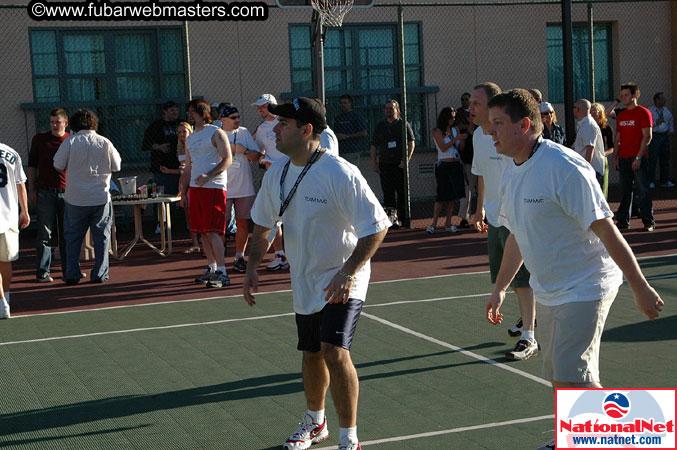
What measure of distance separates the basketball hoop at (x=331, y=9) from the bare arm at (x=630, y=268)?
9.84 metres

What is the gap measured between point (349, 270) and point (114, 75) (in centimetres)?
1384

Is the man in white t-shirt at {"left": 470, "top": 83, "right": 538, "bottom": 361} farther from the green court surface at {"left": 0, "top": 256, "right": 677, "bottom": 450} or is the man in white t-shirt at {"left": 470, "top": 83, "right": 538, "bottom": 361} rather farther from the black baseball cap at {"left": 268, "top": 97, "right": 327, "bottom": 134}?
the black baseball cap at {"left": 268, "top": 97, "right": 327, "bottom": 134}

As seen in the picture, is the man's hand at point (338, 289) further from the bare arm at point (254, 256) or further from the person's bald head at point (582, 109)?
the person's bald head at point (582, 109)

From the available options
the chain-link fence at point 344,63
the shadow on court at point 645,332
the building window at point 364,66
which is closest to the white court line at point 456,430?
the shadow on court at point 645,332

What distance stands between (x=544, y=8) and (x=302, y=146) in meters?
16.1

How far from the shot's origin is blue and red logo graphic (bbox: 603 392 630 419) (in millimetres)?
4539

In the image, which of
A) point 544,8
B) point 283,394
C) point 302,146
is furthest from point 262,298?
point 544,8

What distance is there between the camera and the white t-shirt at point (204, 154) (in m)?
11.3

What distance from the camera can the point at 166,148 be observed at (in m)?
15.5

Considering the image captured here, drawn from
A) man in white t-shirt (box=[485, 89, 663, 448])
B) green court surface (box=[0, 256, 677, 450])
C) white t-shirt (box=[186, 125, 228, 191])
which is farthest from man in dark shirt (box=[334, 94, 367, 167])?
man in white t-shirt (box=[485, 89, 663, 448])

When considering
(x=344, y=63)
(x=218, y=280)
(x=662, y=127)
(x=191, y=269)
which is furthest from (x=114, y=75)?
(x=662, y=127)

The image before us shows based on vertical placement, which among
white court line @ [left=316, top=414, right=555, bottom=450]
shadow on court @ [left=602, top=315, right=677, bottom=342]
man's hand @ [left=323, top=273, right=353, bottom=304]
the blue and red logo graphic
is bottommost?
white court line @ [left=316, top=414, right=555, bottom=450]

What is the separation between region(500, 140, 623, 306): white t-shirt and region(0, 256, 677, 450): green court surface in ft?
4.07

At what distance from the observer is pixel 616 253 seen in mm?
4379
